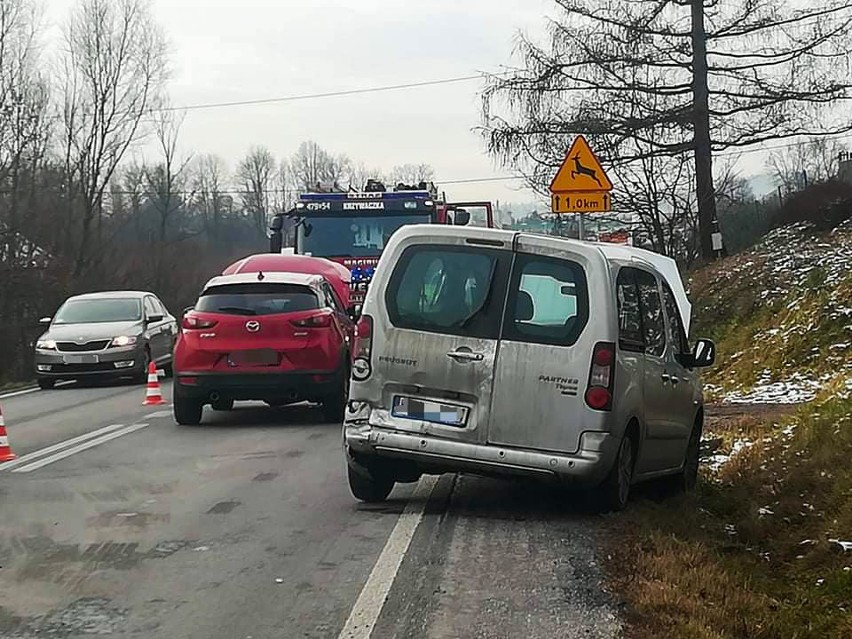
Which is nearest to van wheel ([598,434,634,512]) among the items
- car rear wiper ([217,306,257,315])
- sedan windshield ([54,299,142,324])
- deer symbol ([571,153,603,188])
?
car rear wiper ([217,306,257,315])

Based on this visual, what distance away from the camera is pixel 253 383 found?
45.6ft

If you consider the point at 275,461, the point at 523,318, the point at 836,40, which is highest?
the point at 836,40

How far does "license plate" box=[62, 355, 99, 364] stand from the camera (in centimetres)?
2247

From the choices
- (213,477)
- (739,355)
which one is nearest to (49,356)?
(739,355)

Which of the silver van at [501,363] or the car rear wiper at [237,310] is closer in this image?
the silver van at [501,363]

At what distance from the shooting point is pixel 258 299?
14242mm

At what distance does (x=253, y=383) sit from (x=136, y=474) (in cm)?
326

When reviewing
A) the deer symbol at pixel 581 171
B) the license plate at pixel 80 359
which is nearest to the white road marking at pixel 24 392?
the license plate at pixel 80 359

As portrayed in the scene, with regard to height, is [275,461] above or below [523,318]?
below

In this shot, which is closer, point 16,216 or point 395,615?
point 395,615

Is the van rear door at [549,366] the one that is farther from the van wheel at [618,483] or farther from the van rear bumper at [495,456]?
the van wheel at [618,483]

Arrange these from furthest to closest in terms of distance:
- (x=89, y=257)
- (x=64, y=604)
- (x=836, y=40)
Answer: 1. (x=89, y=257)
2. (x=836, y=40)
3. (x=64, y=604)

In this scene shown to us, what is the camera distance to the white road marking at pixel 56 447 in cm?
1166

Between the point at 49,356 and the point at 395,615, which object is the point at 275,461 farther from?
the point at 49,356
